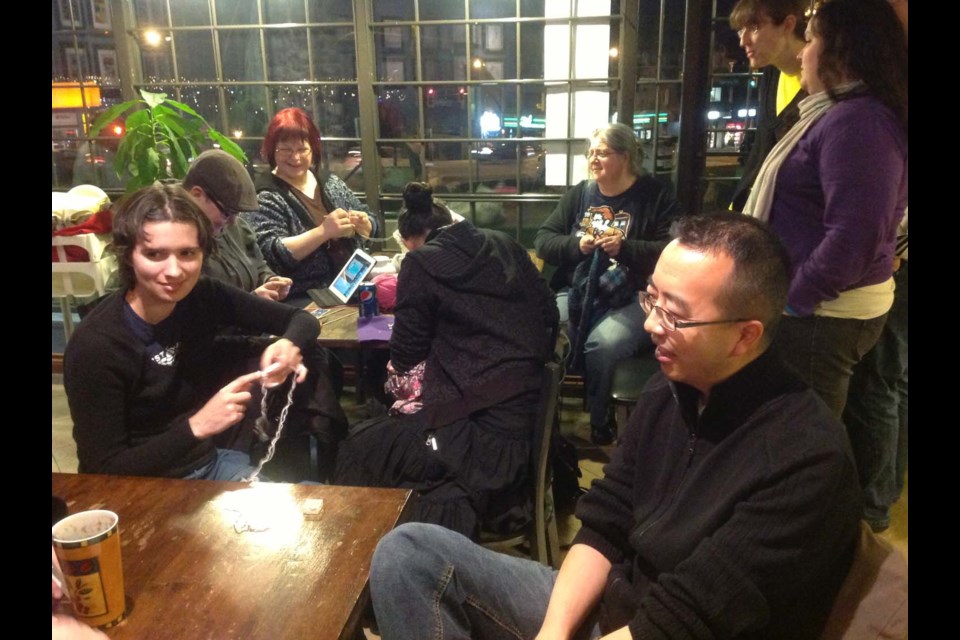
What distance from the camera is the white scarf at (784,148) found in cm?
189

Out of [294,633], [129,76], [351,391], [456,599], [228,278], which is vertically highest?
[129,76]

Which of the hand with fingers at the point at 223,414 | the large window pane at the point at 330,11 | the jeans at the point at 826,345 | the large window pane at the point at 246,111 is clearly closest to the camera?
the hand with fingers at the point at 223,414

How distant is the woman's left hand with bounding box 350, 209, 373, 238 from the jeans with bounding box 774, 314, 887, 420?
206 centimetres

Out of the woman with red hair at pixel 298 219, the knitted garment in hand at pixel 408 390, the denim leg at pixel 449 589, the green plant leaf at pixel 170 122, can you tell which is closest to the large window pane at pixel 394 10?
the woman with red hair at pixel 298 219

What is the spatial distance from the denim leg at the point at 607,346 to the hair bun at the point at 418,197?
1170 millimetres

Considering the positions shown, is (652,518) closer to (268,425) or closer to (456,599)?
(456,599)

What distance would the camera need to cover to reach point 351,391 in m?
4.07

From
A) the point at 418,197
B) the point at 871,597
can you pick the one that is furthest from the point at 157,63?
the point at 871,597

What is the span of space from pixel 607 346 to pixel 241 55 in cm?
290

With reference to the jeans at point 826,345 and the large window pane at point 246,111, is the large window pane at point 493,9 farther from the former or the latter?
the jeans at point 826,345

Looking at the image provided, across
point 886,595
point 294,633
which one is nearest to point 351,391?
point 294,633

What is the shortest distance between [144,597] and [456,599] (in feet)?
1.85

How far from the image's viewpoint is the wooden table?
108cm

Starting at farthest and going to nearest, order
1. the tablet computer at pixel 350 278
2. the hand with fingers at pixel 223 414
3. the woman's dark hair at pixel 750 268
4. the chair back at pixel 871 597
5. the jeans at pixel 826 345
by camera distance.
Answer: the tablet computer at pixel 350 278, the jeans at pixel 826 345, the hand with fingers at pixel 223 414, the woman's dark hair at pixel 750 268, the chair back at pixel 871 597
